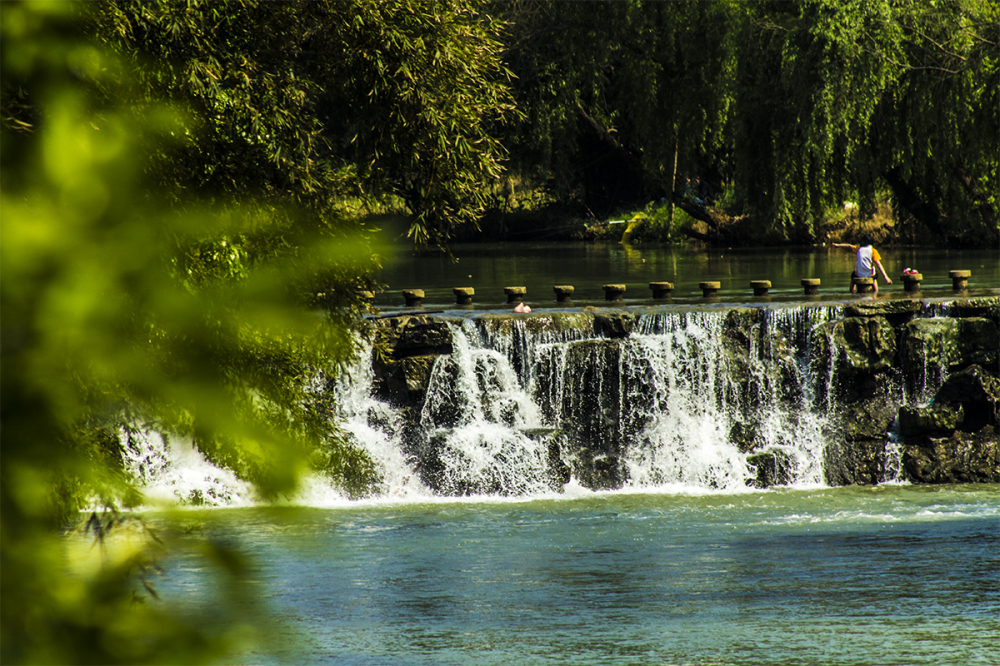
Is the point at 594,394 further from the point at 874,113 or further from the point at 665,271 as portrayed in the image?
the point at 874,113

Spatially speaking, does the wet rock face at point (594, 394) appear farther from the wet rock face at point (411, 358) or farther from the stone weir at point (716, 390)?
the wet rock face at point (411, 358)

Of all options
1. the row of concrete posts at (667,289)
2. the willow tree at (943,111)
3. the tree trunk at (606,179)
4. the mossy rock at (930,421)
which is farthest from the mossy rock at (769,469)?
the tree trunk at (606,179)

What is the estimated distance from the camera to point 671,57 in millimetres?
30547

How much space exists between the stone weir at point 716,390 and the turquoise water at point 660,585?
1.64 metres

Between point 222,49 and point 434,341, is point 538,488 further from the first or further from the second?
point 222,49

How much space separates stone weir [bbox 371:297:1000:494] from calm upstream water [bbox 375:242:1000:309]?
3.91 feet

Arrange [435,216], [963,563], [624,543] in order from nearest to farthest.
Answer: [435,216]
[963,563]
[624,543]

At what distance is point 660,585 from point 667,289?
8.42 metres

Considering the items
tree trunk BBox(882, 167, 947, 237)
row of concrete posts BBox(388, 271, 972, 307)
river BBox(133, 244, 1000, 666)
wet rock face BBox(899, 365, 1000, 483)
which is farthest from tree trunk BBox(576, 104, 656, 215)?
wet rock face BBox(899, 365, 1000, 483)

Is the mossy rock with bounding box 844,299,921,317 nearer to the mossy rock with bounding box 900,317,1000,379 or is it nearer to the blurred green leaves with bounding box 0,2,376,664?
the mossy rock with bounding box 900,317,1000,379

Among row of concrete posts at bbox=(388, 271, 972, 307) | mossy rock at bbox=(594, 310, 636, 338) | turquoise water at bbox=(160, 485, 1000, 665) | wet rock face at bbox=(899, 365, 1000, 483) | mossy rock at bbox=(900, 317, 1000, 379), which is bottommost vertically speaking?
turquoise water at bbox=(160, 485, 1000, 665)

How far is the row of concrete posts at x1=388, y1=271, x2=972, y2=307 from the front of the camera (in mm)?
17703

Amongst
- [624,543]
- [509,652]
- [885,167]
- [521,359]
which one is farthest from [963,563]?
[885,167]

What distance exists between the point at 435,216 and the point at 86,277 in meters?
9.38
